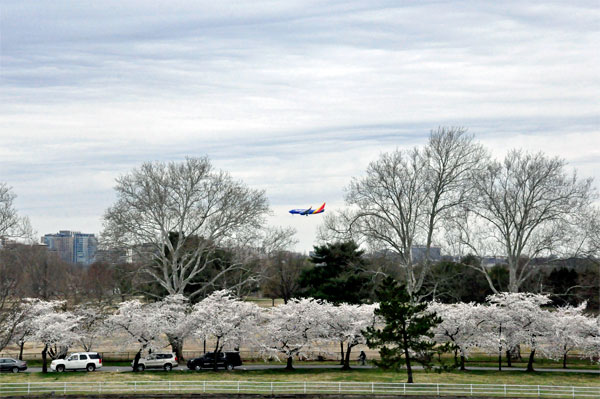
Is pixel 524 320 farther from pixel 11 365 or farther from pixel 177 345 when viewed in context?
pixel 11 365

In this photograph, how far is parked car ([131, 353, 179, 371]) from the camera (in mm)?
49566

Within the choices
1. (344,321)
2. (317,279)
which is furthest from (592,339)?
(317,279)

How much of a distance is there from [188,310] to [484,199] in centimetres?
2640

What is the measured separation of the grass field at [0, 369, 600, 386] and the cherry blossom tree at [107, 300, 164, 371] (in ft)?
10.2

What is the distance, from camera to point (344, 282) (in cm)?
6406

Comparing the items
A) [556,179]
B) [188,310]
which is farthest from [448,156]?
→ [188,310]

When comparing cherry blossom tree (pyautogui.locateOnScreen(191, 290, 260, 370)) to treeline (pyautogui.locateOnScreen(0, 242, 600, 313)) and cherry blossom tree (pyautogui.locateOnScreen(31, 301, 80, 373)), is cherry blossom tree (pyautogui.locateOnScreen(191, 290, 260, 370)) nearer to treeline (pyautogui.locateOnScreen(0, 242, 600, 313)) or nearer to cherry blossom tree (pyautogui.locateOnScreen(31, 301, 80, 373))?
treeline (pyautogui.locateOnScreen(0, 242, 600, 313))

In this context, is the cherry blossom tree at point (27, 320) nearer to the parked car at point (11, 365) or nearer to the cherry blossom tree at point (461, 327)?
the parked car at point (11, 365)

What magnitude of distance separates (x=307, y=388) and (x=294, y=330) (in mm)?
13019

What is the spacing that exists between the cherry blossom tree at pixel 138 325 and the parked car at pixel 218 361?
300 cm

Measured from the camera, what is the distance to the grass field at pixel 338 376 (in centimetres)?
4356

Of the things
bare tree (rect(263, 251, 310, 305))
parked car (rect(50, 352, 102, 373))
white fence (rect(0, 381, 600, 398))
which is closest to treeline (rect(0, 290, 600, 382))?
parked car (rect(50, 352, 102, 373))

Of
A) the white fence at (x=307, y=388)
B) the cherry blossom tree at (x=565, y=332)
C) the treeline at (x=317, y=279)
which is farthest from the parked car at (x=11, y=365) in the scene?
the cherry blossom tree at (x=565, y=332)

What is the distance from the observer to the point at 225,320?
50656 millimetres
